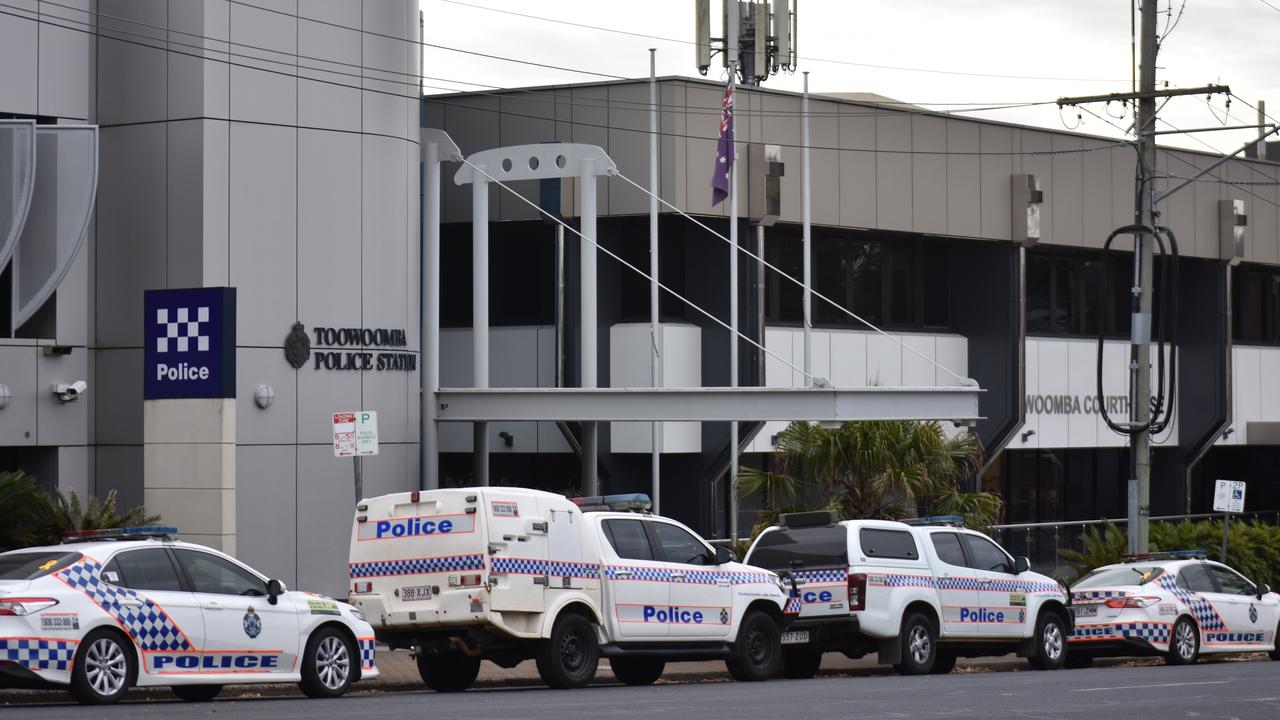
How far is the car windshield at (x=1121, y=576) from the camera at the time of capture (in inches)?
963

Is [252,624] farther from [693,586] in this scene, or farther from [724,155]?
[724,155]

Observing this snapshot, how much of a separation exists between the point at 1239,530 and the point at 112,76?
2035 centimetres

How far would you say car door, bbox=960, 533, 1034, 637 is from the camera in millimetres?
22484

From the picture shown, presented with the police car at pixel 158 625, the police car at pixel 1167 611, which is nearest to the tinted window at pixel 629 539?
the police car at pixel 158 625

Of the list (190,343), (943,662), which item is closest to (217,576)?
(190,343)

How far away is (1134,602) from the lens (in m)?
24.0

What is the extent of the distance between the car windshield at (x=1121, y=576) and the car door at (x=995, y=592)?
2.18 meters

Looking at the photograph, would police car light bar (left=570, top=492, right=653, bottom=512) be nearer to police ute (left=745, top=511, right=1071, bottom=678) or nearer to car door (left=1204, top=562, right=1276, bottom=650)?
police ute (left=745, top=511, right=1071, bottom=678)

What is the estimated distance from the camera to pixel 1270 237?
145ft

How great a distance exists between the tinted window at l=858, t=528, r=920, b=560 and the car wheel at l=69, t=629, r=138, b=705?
875 centimetres

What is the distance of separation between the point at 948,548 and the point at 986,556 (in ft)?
2.56

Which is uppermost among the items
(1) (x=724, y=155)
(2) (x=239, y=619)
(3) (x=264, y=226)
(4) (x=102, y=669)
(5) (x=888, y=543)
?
(1) (x=724, y=155)

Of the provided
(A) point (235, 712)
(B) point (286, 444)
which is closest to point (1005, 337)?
(B) point (286, 444)

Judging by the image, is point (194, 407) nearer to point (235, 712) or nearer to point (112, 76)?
point (112, 76)
